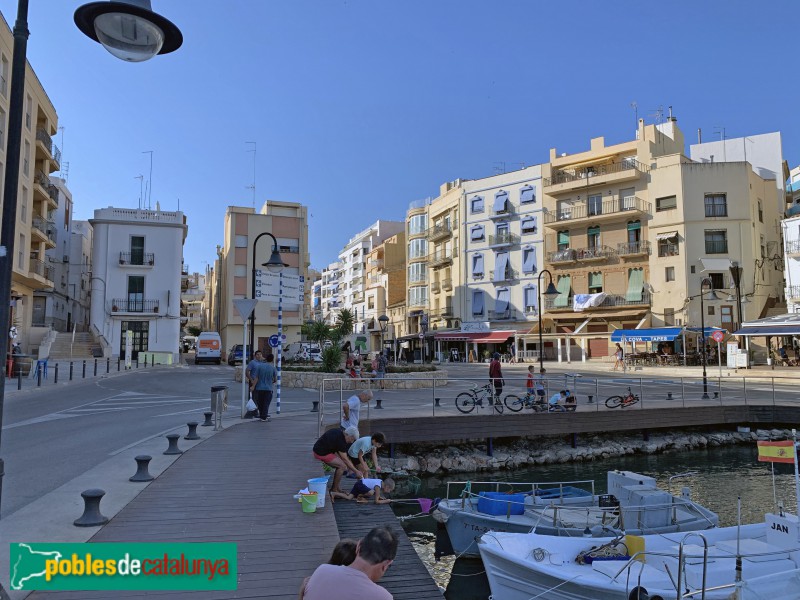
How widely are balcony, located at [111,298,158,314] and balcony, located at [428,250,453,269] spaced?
28044 mm

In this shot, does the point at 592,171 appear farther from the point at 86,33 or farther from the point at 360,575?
the point at 360,575

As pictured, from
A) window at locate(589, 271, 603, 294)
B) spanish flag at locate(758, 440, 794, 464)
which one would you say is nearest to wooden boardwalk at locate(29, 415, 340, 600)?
spanish flag at locate(758, 440, 794, 464)

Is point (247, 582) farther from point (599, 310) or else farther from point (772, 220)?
point (772, 220)

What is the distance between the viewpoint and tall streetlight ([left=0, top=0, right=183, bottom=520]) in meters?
4.02

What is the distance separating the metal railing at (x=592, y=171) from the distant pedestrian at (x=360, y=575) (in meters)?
48.8

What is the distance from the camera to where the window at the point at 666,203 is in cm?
4588

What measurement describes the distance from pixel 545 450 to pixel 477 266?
3959 cm

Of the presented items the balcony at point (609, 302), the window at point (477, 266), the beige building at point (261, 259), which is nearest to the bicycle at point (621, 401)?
the balcony at point (609, 302)

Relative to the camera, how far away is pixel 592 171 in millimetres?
51406

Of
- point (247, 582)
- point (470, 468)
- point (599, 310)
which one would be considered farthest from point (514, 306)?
point (247, 582)

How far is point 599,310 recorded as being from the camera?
4897cm

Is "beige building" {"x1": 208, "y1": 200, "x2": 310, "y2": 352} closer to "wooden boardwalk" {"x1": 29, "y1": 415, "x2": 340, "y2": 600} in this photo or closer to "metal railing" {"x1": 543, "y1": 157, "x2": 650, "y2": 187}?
"metal railing" {"x1": 543, "y1": 157, "x2": 650, "y2": 187}

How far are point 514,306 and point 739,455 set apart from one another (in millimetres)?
34371

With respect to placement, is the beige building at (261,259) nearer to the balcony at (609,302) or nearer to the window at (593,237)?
the balcony at (609,302)
